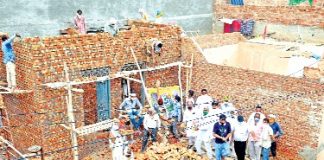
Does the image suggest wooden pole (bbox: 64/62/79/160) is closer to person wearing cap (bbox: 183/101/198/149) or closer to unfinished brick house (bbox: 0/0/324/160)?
unfinished brick house (bbox: 0/0/324/160)

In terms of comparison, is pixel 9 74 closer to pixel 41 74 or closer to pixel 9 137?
pixel 41 74

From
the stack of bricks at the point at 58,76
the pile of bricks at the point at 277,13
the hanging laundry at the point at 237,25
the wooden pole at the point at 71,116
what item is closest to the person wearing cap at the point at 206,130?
the stack of bricks at the point at 58,76

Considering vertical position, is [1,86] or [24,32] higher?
[24,32]

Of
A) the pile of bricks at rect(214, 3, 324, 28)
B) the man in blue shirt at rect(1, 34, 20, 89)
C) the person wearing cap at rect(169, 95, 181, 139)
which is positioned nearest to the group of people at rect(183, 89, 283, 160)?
the person wearing cap at rect(169, 95, 181, 139)

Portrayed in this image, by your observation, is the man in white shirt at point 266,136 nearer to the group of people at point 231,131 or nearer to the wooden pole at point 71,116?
the group of people at point 231,131

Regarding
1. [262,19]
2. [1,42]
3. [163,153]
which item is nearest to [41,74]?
[1,42]

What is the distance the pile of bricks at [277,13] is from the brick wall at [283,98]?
7270 millimetres

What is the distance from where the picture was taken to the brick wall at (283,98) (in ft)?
39.9

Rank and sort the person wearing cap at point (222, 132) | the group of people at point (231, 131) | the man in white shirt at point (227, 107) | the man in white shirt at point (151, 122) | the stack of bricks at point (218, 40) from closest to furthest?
the person wearing cap at point (222, 132)
the group of people at point (231, 131)
the man in white shirt at point (151, 122)
the man in white shirt at point (227, 107)
the stack of bricks at point (218, 40)

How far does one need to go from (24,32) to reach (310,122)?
11.3m

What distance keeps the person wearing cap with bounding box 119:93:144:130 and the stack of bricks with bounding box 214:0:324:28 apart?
10.4 meters

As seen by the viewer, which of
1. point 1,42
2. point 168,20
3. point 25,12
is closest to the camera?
point 1,42

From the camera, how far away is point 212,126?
12.4 metres

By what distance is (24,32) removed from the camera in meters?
16.0
